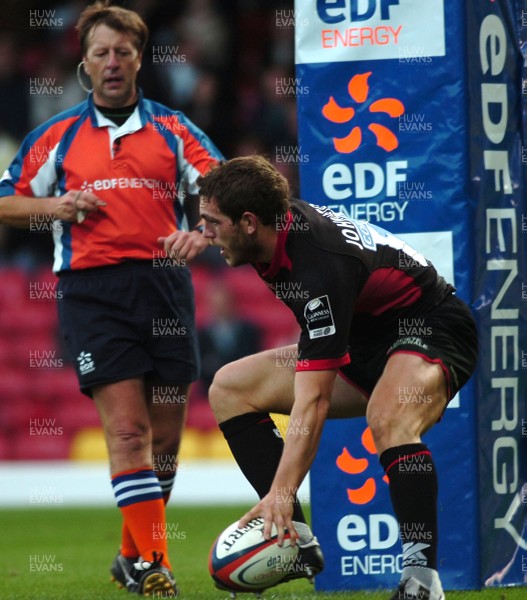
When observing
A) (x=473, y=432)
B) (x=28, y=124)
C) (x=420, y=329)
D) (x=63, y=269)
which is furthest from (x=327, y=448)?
(x=28, y=124)

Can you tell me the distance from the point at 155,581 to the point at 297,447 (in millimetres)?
1310

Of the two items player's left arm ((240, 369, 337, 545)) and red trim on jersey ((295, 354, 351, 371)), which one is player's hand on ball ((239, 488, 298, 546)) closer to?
player's left arm ((240, 369, 337, 545))

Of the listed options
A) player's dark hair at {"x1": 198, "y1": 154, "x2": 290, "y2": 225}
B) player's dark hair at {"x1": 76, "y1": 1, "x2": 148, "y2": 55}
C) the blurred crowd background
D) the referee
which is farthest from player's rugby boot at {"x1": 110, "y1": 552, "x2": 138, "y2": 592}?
the blurred crowd background

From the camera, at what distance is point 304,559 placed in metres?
3.92

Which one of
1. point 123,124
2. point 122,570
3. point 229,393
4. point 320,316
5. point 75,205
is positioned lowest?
point 122,570

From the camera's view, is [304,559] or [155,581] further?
[155,581]

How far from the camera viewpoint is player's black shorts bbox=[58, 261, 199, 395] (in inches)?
196

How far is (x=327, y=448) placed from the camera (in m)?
4.80

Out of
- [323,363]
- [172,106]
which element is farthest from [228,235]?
[172,106]

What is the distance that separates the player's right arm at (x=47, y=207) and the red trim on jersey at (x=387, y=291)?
138 centimetres

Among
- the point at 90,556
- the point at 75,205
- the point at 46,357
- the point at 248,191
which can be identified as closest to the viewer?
the point at 248,191

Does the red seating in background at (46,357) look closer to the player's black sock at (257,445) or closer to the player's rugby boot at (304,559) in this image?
the player's black sock at (257,445)

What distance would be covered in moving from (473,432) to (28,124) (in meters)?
7.95

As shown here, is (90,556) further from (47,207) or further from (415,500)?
(415,500)
